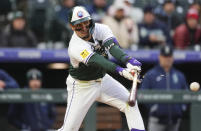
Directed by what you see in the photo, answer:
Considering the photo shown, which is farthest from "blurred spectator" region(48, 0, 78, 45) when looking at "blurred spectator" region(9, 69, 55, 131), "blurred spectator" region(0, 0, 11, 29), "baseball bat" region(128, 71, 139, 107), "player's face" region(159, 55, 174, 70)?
"baseball bat" region(128, 71, 139, 107)

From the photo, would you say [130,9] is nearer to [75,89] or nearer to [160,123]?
[160,123]

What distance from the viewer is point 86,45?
5.47 m

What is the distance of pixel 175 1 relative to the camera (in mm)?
10039

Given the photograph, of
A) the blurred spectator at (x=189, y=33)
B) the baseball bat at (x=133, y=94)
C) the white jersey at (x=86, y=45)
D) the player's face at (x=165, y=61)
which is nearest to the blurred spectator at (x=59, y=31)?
the blurred spectator at (x=189, y=33)

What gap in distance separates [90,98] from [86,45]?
705 mm

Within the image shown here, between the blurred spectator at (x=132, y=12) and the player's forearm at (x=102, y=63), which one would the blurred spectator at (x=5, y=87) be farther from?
the blurred spectator at (x=132, y=12)

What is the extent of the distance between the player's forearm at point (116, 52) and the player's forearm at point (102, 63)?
18 cm

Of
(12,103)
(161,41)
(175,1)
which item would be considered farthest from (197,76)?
(12,103)

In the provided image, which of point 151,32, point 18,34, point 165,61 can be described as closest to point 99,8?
point 151,32

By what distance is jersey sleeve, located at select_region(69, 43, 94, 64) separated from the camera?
537 cm

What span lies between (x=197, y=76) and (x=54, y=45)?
8.30ft

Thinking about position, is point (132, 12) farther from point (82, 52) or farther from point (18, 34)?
point (82, 52)

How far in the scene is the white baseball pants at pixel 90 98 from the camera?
5.82m

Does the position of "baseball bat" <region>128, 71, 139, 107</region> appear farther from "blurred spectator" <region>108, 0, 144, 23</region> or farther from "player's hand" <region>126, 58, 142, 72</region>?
"blurred spectator" <region>108, 0, 144, 23</region>
